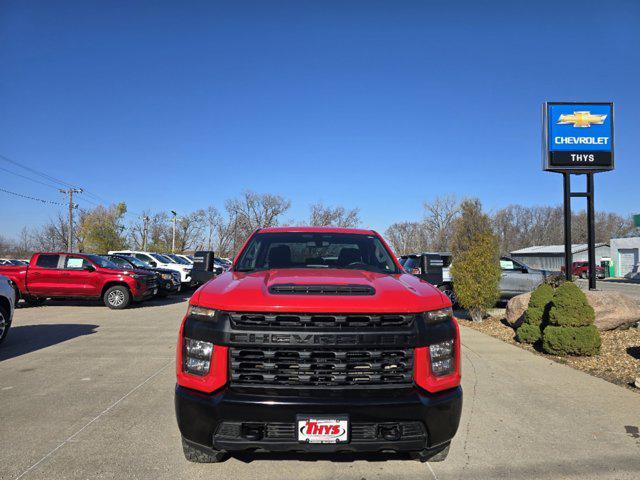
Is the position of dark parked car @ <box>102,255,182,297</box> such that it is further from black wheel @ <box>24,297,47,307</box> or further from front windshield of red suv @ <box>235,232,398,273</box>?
front windshield of red suv @ <box>235,232,398,273</box>

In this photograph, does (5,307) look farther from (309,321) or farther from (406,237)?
(406,237)

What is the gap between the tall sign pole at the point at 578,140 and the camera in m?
12.0

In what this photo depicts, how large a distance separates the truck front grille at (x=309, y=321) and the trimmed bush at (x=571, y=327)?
543cm

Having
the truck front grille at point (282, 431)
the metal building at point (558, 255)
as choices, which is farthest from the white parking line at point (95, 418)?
the metal building at point (558, 255)

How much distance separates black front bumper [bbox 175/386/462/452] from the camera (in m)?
2.64

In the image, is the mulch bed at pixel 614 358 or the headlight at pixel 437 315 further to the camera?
the mulch bed at pixel 614 358

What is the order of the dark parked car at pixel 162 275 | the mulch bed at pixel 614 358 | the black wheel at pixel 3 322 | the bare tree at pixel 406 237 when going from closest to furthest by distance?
the mulch bed at pixel 614 358 → the black wheel at pixel 3 322 → the dark parked car at pixel 162 275 → the bare tree at pixel 406 237

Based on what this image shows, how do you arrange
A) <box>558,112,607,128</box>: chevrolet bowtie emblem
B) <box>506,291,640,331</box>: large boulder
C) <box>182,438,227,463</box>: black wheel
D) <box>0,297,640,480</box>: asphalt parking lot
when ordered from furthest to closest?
<box>558,112,607,128</box>: chevrolet bowtie emblem, <box>506,291,640,331</box>: large boulder, <box>0,297,640,480</box>: asphalt parking lot, <box>182,438,227,463</box>: black wheel

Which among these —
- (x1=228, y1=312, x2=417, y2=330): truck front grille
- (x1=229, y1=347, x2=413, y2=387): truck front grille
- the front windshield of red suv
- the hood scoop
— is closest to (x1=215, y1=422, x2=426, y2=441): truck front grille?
(x1=229, y1=347, x2=413, y2=387): truck front grille

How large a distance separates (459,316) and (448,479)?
9.56 meters

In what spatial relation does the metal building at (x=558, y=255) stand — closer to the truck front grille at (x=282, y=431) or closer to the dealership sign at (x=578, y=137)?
the dealership sign at (x=578, y=137)

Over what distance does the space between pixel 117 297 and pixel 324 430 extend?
12.6 meters

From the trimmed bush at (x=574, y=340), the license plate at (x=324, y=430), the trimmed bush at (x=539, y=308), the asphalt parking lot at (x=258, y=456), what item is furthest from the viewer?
the trimmed bush at (x=539, y=308)

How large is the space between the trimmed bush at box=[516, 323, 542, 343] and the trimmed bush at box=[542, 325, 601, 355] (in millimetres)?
689
